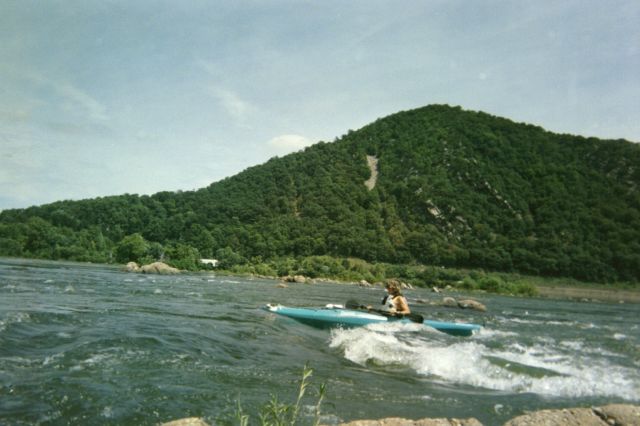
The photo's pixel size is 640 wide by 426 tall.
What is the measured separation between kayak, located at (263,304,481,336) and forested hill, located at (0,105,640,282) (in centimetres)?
5082

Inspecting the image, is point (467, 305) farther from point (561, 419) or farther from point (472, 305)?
point (561, 419)

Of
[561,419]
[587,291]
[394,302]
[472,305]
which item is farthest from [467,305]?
[587,291]

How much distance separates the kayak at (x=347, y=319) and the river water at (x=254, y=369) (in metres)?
0.42

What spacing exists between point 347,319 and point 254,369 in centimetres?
661

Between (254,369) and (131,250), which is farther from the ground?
(131,250)

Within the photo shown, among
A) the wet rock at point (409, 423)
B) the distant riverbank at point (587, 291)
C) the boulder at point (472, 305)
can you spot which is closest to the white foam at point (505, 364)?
the wet rock at point (409, 423)

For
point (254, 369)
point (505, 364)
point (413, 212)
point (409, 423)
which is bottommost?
point (505, 364)

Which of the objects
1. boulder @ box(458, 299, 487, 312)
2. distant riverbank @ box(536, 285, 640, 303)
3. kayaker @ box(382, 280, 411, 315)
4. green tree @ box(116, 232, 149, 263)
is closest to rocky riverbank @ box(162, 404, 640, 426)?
kayaker @ box(382, 280, 411, 315)

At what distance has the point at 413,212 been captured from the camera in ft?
327

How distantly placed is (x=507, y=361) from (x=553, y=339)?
19.5 ft

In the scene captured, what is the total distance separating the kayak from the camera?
13.4 metres

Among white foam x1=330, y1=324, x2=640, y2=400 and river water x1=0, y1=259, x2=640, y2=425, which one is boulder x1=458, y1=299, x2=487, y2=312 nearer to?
river water x1=0, y1=259, x2=640, y2=425

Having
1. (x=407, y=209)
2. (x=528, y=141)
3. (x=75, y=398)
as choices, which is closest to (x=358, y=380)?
(x=75, y=398)

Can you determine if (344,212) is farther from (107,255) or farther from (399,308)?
(399,308)
